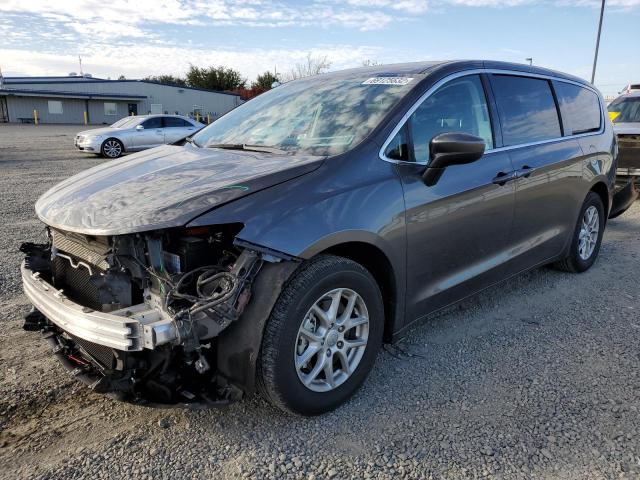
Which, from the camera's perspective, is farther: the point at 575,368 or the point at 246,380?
the point at 575,368

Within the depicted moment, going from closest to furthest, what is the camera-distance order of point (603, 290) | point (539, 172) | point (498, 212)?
1. point (498, 212)
2. point (539, 172)
3. point (603, 290)

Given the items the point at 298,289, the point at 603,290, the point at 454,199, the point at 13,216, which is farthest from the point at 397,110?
the point at 13,216

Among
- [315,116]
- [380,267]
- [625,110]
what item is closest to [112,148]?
[625,110]

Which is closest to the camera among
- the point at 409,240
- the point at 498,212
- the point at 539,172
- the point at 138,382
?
the point at 138,382

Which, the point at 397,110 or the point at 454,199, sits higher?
the point at 397,110

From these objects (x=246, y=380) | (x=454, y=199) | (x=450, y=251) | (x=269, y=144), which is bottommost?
(x=246, y=380)

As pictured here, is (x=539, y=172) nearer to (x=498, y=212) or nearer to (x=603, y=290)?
(x=498, y=212)

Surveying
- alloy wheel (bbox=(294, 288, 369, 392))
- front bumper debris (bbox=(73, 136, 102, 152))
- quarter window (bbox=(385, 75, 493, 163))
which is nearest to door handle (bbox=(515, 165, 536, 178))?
quarter window (bbox=(385, 75, 493, 163))

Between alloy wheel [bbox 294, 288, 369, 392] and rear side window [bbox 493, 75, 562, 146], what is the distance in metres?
1.85

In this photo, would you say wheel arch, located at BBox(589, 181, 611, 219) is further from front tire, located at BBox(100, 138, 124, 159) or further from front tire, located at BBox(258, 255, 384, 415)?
front tire, located at BBox(100, 138, 124, 159)

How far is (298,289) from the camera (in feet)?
8.21

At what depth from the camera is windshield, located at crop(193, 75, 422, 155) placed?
122 inches

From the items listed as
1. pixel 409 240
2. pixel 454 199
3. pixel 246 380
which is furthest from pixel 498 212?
pixel 246 380

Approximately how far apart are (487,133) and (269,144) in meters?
1.53
